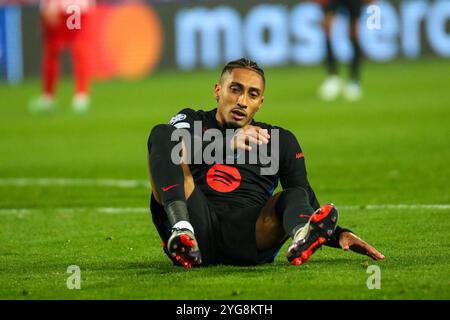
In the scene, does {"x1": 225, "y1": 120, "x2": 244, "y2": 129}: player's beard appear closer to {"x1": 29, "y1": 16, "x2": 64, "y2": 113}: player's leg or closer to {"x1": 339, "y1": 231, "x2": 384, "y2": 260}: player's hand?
{"x1": 339, "y1": 231, "x2": 384, "y2": 260}: player's hand

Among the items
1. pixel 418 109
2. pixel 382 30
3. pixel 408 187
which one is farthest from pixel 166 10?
pixel 408 187

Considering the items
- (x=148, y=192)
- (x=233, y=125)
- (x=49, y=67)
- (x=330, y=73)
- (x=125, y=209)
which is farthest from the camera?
(x=330, y=73)

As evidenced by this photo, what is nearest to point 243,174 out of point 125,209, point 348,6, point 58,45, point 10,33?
point 125,209

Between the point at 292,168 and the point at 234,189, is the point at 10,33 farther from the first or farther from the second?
the point at 292,168

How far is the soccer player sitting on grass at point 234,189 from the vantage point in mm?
5992

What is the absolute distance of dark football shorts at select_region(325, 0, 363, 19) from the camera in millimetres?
21438

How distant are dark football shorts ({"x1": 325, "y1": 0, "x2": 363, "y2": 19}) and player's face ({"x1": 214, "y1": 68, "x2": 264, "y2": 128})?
1505 centimetres

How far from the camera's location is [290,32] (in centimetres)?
2544

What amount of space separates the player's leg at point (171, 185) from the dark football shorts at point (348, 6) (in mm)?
15438

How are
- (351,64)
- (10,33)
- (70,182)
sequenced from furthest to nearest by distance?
1. (10,33)
2. (351,64)
3. (70,182)

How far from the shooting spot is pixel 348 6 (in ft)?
70.8

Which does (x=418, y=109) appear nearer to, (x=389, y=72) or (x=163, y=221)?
(x=389, y=72)

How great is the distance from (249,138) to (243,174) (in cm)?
48

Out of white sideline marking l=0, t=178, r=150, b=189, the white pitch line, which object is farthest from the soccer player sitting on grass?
white sideline marking l=0, t=178, r=150, b=189
